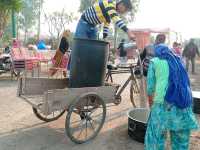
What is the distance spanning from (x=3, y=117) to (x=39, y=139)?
4.65 feet

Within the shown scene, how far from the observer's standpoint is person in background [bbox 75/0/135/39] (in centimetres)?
512

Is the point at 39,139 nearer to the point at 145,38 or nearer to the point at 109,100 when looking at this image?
the point at 109,100

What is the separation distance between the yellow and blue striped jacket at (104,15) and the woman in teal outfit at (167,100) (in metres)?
1.67

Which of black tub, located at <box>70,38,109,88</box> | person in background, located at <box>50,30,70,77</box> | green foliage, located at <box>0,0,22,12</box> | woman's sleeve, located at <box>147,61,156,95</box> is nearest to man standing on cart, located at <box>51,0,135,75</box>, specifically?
black tub, located at <box>70,38,109,88</box>

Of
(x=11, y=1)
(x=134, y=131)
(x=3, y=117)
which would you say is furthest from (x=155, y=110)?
(x=11, y=1)

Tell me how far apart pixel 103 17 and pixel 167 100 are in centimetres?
233

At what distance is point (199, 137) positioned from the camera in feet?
17.4

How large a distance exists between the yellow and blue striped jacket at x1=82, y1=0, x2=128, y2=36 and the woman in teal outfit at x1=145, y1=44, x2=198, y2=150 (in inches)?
65.8

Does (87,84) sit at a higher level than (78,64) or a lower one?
lower

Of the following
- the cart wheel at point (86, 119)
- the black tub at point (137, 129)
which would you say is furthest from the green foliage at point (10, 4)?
the black tub at point (137, 129)

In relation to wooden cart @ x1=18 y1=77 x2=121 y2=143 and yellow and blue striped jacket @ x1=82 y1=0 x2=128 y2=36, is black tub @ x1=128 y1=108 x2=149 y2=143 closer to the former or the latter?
wooden cart @ x1=18 y1=77 x2=121 y2=143

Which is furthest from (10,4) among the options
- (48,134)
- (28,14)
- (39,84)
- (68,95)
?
(28,14)

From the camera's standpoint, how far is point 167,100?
3.47m

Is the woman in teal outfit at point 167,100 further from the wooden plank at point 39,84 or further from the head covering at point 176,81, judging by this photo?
the wooden plank at point 39,84
